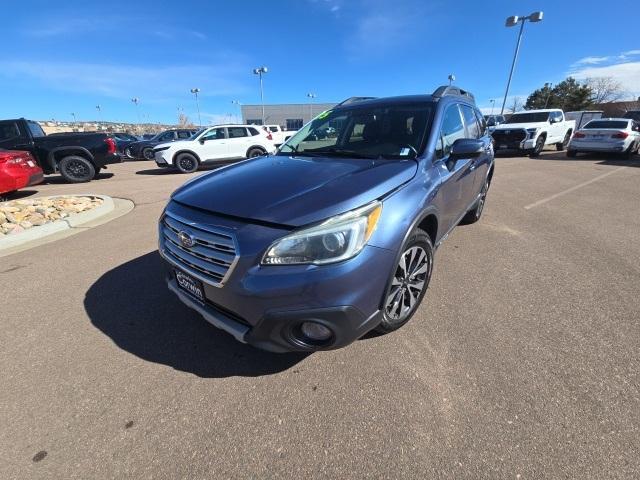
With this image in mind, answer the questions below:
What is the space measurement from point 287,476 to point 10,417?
1701mm

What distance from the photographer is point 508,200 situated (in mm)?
6773

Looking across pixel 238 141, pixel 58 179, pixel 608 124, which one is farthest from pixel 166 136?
pixel 608 124

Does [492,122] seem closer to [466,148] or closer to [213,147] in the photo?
[213,147]

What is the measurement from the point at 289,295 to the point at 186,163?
12529mm

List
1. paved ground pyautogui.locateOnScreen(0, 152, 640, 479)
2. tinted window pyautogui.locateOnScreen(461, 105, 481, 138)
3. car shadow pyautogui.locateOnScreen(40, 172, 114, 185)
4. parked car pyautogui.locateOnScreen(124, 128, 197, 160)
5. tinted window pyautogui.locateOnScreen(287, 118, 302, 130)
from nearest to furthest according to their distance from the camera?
paved ground pyautogui.locateOnScreen(0, 152, 640, 479)
tinted window pyautogui.locateOnScreen(461, 105, 481, 138)
car shadow pyautogui.locateOnScreen(40, 172, 114, 185)
parked car pyautogui.locateOnScreen(124, 128, 197, 160)
tinted window pyautogui.locateOnScreen(287, 118, 302, 130)

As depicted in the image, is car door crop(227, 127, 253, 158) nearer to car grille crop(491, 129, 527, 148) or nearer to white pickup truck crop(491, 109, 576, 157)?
white pickup truck crop(491, 109, 576, 157)

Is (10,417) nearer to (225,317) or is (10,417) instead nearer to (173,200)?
(225,317)

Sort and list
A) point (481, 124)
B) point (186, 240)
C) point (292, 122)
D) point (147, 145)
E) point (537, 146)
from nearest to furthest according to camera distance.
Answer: point (186, 240) → point (481, 124) → point (537, 146) → point (147, 145) → point (292, 122)

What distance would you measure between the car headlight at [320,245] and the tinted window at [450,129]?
1461mm

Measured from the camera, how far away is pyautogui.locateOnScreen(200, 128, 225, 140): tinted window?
42.6 ft

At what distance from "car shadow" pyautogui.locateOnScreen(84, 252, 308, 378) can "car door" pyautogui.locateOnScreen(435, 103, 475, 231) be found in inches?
74.7

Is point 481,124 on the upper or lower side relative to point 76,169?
upper

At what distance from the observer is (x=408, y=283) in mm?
2473

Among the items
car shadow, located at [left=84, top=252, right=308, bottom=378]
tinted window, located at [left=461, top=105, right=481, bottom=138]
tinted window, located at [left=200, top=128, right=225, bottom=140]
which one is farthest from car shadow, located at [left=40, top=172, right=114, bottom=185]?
tinted window, located at [left=461, top=105, right=481, bottom=138]
